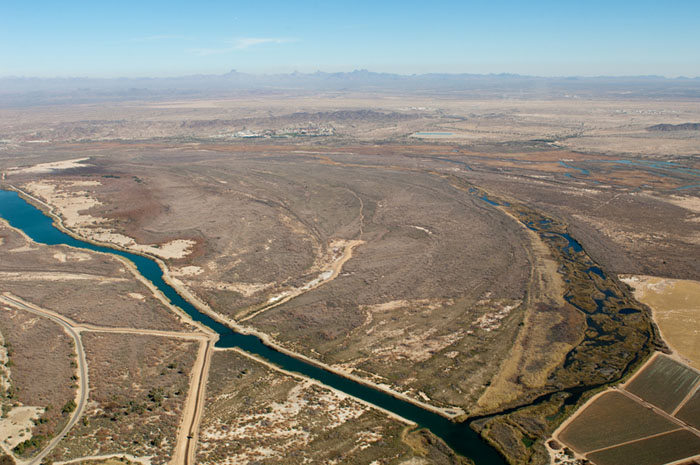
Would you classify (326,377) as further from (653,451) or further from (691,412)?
(691,412)

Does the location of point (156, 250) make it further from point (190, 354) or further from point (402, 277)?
point (402, 277)

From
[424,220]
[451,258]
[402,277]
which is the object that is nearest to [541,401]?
[402,277]

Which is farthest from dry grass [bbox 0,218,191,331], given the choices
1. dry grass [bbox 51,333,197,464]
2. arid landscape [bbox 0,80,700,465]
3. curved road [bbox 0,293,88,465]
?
dry grass [bbox 51,333,197,464]

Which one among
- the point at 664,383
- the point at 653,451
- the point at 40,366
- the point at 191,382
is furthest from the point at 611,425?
the point at 40,366

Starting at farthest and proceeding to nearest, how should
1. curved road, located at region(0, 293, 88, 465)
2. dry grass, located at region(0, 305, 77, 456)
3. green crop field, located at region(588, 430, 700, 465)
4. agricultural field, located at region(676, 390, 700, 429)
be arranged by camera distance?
dry grass, located at region(0, 305, 77, 456) < agricultural field, located at region(676, 390, 700, 429) < curved road, located at region(0, 293, 88, 465) < green crop field, located at region(588, 430, 700, 465)

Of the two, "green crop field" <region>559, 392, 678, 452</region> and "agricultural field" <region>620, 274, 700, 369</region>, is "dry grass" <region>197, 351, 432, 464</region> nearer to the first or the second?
"green crop field" <region>559, 392, 678, 452</region>

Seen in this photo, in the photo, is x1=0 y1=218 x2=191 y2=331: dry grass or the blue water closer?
the blue water

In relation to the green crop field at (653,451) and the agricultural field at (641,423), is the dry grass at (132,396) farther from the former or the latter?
the green crop field at (653,451)

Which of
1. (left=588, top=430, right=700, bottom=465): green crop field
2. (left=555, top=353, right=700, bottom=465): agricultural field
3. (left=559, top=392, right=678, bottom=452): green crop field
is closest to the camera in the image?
(left=588, top=430, right=700, bottom=465): green crop field
